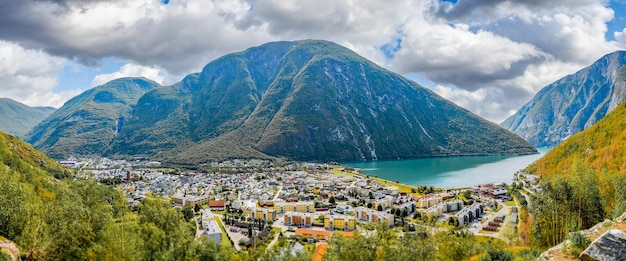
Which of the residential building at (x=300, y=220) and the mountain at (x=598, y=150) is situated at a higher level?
the mountain at (x=598, y=150)

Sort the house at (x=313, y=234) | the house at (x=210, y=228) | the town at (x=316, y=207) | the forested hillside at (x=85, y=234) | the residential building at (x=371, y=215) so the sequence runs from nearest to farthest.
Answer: the forested hillside at (x=85, y=234) < the house at (x=210, y=228) < the house at (x=313, y=234) < the town at (x=316, y=207) < the residential building at (x=371, y=215)

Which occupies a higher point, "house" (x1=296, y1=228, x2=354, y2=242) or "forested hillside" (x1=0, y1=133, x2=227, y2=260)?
"forested hillside" (x1=0, y1=133, x2=227, y2=260)

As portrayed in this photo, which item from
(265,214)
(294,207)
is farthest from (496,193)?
(265,214)

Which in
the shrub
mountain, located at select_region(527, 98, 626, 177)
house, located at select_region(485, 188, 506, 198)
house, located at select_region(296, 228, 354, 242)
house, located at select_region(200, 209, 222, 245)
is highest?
mountain, located at select_region(527, 98, 626, 177)

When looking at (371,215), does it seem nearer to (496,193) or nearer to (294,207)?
(294,207)

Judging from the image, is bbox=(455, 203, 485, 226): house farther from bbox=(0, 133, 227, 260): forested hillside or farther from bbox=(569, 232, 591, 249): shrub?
bbox=(569, 232, 591, 249): shrub

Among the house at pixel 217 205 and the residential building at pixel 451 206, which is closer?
the residential building at pixel 451 206

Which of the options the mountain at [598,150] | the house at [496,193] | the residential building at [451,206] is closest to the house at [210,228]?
the residential building at [451,206]

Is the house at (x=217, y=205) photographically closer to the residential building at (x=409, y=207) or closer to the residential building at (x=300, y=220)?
the residential building at (x=300, y=220)

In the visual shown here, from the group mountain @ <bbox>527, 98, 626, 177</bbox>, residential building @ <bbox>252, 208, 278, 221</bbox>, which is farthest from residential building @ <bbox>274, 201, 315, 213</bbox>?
mountain @ <bbox>527, 98, 626, 177</bbox>
